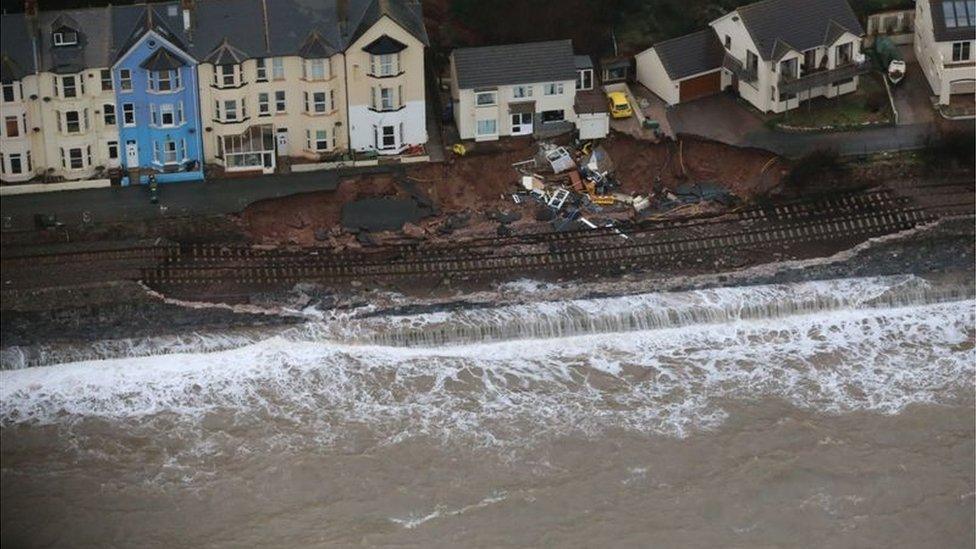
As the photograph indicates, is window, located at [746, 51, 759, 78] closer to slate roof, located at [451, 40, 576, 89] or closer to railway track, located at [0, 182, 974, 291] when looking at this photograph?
railway track, located at [0, 182, 974, 291]

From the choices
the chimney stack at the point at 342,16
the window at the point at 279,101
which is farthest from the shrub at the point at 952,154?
the window at the point at 279,101

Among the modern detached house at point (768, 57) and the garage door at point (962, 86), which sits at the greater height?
the modern detached house at point (768, 57)

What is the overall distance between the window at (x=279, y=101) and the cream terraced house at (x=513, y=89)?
205 inches

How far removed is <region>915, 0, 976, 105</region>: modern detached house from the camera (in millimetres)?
60969

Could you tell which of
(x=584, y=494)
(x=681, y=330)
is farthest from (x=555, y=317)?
(x=584, y=494)

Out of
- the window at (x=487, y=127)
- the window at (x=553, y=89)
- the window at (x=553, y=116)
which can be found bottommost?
the window at (x=487, y=127)

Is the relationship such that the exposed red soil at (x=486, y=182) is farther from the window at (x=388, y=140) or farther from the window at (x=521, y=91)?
the window at (x=521, y=91)

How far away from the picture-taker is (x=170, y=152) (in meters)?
57.7

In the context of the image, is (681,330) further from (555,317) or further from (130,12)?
(130,12)

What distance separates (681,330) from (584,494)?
8.07 metres

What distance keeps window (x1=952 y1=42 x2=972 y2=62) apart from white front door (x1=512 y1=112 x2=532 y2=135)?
523 inches

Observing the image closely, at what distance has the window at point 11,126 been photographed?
56156 mm

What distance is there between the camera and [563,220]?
57.9 meters

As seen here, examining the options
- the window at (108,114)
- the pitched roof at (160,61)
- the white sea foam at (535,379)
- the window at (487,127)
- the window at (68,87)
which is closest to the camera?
the white sea foam at (535,379)
